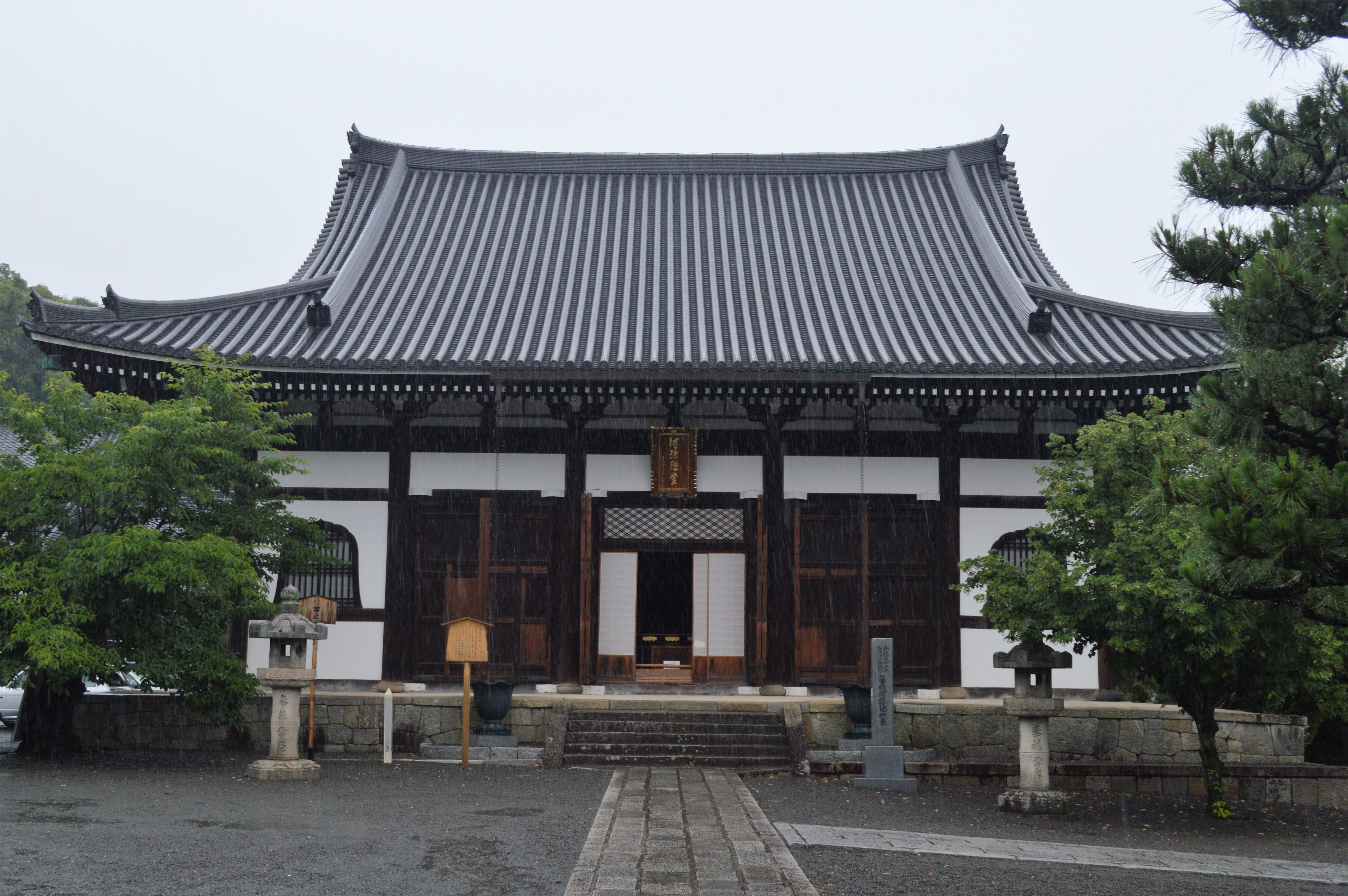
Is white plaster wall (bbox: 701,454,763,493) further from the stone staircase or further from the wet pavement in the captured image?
the wet pavement

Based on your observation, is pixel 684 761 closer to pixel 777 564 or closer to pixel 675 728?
pixel 675 728

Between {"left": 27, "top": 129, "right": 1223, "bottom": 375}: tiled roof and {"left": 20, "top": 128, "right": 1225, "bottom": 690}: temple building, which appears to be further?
{"left": 27, "top": 129, "right": 1223, "bottom": 375}: tiled roof

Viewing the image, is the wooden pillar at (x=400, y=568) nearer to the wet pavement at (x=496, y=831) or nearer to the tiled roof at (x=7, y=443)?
the wet pavement at (x=496, y=831)

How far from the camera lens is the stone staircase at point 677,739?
37.4 ft

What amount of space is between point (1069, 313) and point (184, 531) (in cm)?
1181

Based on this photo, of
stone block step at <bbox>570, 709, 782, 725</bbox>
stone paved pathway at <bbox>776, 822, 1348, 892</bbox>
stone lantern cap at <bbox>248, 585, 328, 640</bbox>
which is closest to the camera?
stone paved pathway at <bbox>776, 822, 1348, 892</bbox>

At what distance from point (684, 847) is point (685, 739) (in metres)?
4.86

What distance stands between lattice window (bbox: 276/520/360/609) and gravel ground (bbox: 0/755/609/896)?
9.29 ft

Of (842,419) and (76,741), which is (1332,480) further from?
(76,741)

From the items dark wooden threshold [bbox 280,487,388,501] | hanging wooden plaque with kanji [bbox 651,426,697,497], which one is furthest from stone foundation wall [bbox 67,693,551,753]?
hanging wooden plaque with kanji [bbox 651,426,697,497]

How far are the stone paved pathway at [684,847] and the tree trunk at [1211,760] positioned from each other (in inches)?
172

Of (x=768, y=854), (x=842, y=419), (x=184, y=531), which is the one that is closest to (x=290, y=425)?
(x=184, y=531)

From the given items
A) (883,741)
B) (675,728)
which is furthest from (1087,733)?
(675,728)

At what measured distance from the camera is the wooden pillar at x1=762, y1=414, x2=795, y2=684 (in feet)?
44.0
